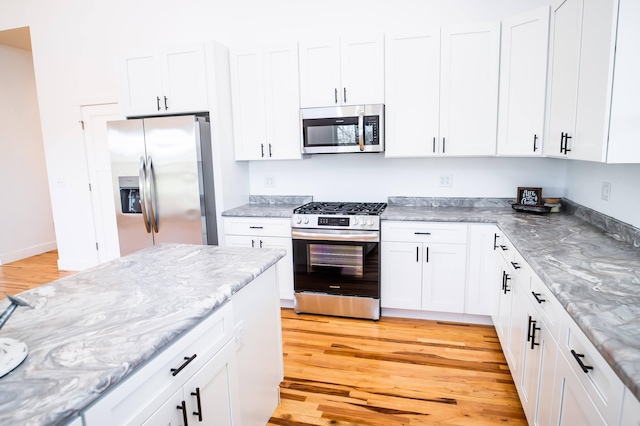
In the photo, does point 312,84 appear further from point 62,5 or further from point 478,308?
point 62,5

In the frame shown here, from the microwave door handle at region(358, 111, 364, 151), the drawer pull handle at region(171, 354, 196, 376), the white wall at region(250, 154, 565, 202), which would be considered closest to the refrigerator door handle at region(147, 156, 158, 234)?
the white wall at region(250, 154, 565, 202)

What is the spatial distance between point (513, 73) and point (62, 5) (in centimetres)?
509

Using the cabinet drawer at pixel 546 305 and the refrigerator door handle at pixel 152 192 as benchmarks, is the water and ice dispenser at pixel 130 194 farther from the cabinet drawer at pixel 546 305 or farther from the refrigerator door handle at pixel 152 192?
the cabinet drawer at pixel 546 305

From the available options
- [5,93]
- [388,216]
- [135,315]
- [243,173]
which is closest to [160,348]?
[135,315]

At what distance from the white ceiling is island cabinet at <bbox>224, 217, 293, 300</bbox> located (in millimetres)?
3940

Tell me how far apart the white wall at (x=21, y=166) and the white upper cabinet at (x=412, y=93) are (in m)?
5.42

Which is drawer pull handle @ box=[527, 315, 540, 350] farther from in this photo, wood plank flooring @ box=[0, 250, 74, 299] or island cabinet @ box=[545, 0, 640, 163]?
wood plank flooring @ box=[0, 250, 74, 299]

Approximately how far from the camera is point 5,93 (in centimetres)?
540

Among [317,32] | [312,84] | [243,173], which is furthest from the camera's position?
[243,173]

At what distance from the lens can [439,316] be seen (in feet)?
11.1

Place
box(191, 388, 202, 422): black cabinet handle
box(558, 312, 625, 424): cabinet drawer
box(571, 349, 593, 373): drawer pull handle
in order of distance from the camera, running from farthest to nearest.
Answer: box(191, 388, 202, 422): black cabinet handle
box(571, 349, 593, 373): drawer pull handle
box(558, 312, 625, 424): cabinet drawer

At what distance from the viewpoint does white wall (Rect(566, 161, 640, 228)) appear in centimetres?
216

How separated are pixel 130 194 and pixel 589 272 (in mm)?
3641

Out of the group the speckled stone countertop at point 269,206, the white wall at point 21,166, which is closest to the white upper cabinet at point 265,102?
the speckled stone countertop at point 269,206
